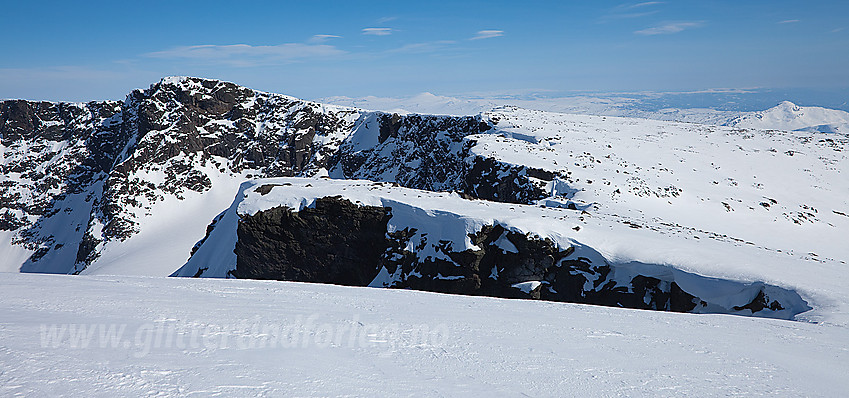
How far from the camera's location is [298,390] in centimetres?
504

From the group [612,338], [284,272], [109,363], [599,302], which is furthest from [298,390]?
[284,272]

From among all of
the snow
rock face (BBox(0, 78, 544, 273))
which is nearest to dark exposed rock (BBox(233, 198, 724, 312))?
the snow

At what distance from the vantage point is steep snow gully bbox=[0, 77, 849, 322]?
16.7 m

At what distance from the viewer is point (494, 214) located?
2041cm

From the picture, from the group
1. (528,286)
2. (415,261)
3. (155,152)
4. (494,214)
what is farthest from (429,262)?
(155,152)

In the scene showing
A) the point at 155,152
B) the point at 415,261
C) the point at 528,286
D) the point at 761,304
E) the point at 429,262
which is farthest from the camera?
the point at 155,152

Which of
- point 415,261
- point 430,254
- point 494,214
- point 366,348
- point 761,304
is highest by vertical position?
point 366,348

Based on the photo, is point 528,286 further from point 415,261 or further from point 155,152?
point 155,152

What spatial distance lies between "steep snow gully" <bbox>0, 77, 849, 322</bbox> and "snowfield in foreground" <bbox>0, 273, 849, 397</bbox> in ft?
21.2

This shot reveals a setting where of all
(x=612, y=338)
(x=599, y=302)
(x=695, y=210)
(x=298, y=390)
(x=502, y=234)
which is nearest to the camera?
(x=298, y=390)

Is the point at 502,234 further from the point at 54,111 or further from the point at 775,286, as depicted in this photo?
the point at 54,111

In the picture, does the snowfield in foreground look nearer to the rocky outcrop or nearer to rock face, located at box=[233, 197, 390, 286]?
the rocky outcrop

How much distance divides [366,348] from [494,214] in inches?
571

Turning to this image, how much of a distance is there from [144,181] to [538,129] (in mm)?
76294
